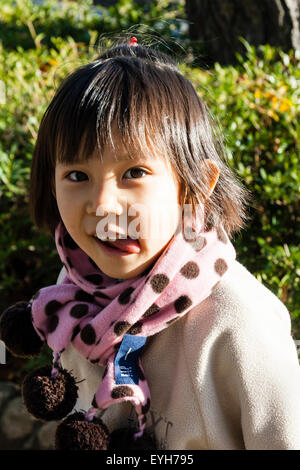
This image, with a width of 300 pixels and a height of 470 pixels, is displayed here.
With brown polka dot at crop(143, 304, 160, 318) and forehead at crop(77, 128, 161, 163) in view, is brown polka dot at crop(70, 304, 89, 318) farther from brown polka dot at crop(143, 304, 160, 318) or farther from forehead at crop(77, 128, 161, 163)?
forehead at crop(77, 128, 161, 163)

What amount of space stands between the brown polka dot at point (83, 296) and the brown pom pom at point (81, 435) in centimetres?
36

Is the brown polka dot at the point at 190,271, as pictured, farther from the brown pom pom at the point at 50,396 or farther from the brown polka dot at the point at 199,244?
the brown pom pom at the point at 50,396

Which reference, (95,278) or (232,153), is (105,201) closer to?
(95,278)

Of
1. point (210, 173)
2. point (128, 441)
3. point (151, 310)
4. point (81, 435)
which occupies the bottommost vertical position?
point (128, 441)

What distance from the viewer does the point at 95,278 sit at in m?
1.77

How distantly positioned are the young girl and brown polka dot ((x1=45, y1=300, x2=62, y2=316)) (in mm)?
57

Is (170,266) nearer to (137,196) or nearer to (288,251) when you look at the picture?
(137,196)

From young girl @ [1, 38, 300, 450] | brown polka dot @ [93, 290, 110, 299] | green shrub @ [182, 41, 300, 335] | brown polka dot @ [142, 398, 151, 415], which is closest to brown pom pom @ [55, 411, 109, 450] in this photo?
young girl @ [1, 38, 300, 450]

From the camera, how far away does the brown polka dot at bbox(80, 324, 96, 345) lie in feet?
5.35

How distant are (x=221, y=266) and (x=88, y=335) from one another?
1.34 ft

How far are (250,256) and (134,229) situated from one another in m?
1.26

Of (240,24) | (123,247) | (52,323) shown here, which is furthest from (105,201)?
(240,24)

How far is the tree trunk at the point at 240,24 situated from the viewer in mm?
3965

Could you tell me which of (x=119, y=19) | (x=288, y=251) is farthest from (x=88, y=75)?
(x=119, y=19)
